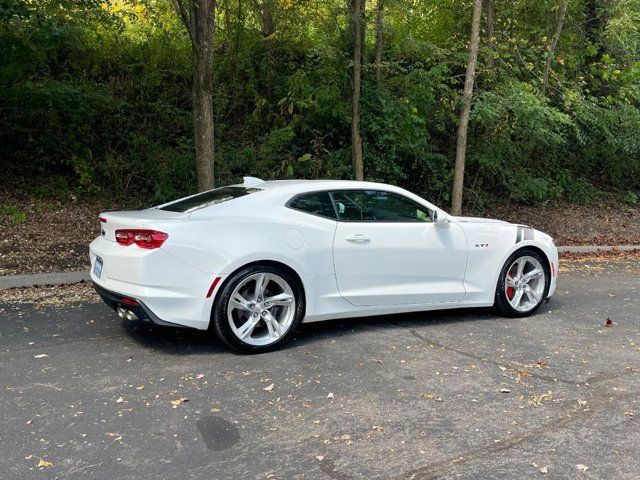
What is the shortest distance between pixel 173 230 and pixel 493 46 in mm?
11114

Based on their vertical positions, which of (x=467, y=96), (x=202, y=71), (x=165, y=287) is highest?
(x=202, y=71)

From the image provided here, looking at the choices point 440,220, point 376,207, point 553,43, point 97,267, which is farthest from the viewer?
point 553,43

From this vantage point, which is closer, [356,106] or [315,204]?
[315,204]

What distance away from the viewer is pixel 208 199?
19.1ft

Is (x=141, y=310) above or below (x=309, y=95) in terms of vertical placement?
below

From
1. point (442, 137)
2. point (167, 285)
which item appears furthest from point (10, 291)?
point (442, 137)

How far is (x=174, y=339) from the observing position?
5727mm

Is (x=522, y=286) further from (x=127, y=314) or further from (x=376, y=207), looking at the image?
(x=127, y=314)

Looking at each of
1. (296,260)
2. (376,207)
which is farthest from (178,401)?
(376,207)

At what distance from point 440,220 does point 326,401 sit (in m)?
2.65

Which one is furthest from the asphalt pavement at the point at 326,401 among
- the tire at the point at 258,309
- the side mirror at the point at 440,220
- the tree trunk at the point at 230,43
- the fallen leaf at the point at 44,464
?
the tree trunk at the point at 230,43

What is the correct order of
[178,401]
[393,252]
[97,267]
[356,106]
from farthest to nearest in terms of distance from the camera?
[356,106] → [393,252] → [97,267] → [178,401]

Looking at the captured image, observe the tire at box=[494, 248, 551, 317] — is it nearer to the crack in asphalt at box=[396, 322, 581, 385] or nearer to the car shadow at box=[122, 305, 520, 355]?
the car shadow at box=[122, 305, 520, 355]

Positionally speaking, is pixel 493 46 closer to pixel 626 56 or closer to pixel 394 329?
pixel 626 56
